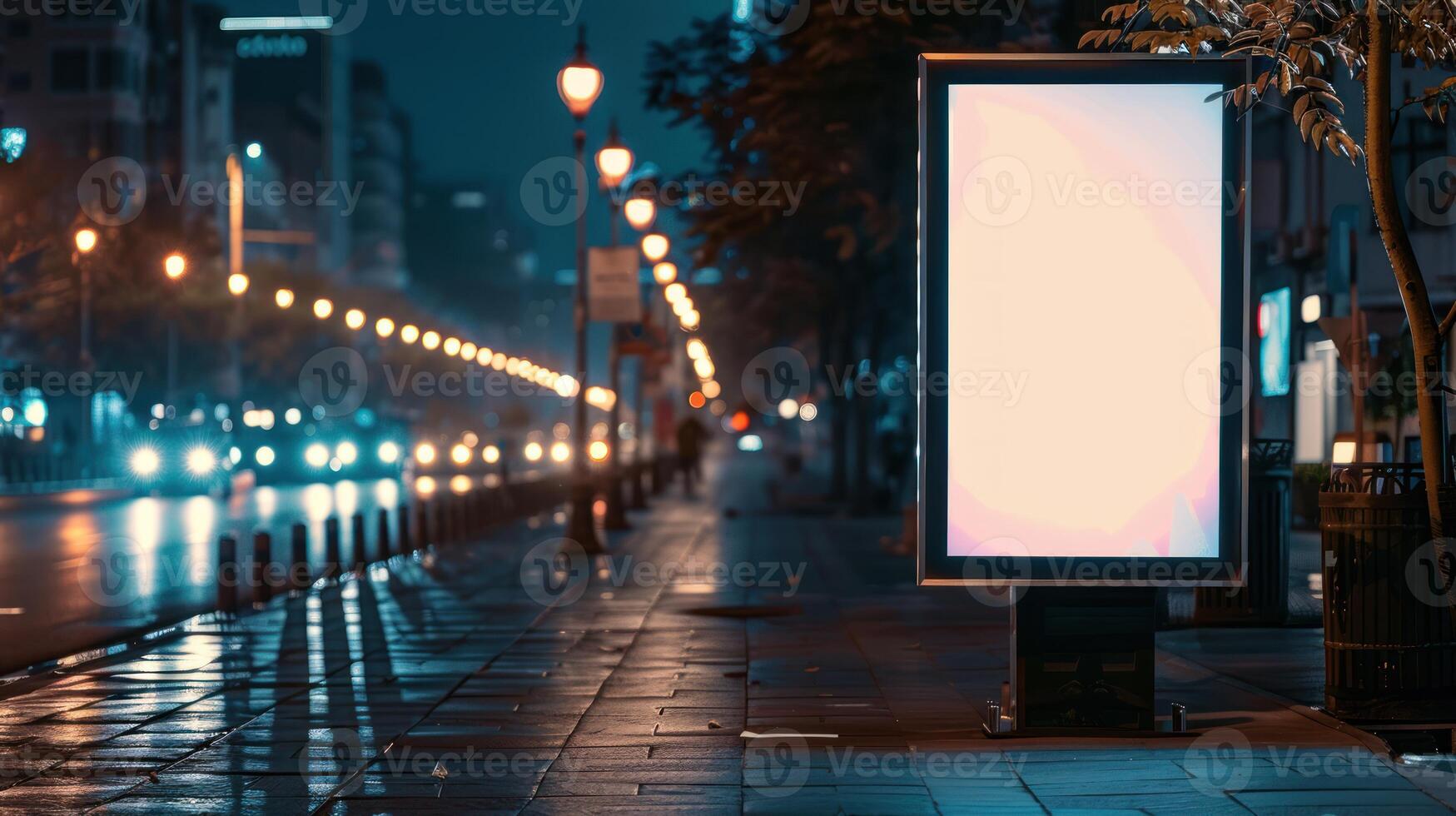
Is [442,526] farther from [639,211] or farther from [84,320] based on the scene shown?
[84,320]

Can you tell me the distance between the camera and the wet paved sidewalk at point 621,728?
8219 millimetres

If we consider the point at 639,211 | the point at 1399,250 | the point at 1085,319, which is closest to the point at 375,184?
the point at 639,211

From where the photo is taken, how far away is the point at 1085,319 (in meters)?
9.79

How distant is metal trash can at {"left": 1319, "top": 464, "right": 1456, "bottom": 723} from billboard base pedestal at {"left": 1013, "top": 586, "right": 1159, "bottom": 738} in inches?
39.9

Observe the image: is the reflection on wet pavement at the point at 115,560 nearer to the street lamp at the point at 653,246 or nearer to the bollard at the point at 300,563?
the bollard at the point at 300,563

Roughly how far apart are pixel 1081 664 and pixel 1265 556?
5.75m

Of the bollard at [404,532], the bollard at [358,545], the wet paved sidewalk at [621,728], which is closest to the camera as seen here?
the wet paved sidewalk at [621,728]

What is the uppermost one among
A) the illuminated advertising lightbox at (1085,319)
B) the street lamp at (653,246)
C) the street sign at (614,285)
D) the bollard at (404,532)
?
the street lamp at (653,246)

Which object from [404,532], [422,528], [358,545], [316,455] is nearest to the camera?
[358,545]

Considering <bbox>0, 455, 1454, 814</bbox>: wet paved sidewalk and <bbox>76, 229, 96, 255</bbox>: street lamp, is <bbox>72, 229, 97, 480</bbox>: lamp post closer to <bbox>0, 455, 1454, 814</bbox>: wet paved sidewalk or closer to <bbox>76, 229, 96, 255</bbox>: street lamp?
<bbox>76, 229, 96, 255</bbox>: street lamp

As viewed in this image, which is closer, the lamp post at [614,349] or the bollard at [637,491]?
the lamp post at [614,349]

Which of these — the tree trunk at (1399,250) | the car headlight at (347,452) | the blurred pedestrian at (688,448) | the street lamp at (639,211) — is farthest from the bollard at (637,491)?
the tree trunk at (1399,250)

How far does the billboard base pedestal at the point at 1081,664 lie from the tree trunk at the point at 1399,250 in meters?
1.70

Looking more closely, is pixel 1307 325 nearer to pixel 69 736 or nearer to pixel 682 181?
pixel 682 181
